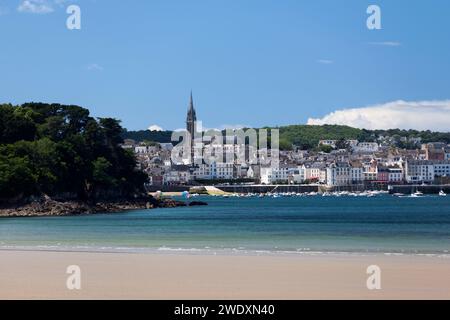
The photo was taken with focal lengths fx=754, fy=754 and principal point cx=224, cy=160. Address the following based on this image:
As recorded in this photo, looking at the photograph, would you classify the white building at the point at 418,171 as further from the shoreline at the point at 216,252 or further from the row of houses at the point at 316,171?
the shoreline at the point at 216,252

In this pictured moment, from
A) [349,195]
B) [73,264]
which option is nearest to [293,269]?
[73,264]

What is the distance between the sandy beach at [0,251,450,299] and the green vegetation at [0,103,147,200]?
49544 millimetres

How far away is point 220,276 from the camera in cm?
1827

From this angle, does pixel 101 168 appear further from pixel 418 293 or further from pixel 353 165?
pixel 353 165

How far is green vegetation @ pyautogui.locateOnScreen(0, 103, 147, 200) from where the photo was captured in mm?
72625

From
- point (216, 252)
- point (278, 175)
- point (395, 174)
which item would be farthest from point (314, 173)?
point (216, 252)

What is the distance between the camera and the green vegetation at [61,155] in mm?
72625

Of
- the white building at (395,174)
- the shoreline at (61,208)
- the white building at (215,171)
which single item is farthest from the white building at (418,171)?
the shoreline at (61,208)

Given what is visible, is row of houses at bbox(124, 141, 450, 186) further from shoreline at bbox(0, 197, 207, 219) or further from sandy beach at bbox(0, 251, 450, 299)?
sandy beach at bbox(0, 251, 450, 299)

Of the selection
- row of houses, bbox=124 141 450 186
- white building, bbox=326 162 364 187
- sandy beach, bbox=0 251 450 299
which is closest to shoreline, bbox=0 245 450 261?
sandy beach, bbox=0 251 450 299

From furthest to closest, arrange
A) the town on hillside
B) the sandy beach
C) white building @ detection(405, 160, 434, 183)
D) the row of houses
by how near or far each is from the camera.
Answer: white building @ detection(405, 160, 434, 183) → the row of houses → the town on hillside → the sandy beach

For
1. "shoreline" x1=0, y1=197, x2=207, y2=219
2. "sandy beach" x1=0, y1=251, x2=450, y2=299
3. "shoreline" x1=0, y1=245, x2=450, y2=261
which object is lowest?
"shoreline" x1=0, y1=197, x2=207, y2=219
